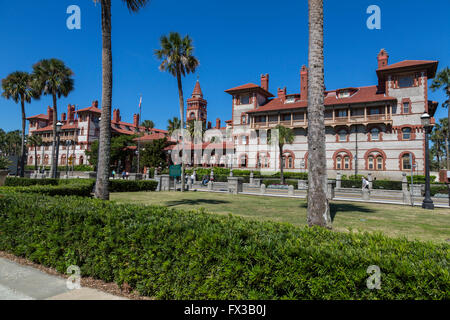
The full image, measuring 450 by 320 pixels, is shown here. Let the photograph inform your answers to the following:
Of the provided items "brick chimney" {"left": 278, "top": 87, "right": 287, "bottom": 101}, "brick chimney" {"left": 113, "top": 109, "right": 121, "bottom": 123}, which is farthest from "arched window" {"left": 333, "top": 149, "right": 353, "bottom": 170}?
"brick chimney" {"left": 113, "top": 109, "right": 121, "bottom": 123}

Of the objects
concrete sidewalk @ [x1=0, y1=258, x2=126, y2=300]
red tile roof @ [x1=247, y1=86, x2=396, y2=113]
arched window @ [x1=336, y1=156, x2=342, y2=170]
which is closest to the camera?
concrete sidewalk @ [x1=0, y1=258, x2=126, y2=300]

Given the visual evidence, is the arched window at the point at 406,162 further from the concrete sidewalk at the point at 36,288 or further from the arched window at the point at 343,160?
the concrete sidewalk at the point at 36,288

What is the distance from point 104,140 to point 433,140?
3707 inches

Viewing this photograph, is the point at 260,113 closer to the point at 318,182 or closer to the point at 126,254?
the point at 318,182

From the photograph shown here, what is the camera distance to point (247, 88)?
50.4 m

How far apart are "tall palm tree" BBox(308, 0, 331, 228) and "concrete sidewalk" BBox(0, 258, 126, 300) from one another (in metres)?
5.54

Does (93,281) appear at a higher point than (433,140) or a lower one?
lower

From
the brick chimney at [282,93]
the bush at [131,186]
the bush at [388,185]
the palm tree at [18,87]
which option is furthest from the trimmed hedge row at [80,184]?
the brick chimney at [282,93]

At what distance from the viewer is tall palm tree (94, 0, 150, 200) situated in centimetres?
1053

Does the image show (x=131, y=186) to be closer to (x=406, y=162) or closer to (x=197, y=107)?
(x=406, y=162)

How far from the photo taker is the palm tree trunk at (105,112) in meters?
10.5

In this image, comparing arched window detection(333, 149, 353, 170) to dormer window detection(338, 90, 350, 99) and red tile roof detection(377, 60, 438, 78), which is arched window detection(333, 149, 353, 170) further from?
red tile roof detection(377, 60, 438, 78)

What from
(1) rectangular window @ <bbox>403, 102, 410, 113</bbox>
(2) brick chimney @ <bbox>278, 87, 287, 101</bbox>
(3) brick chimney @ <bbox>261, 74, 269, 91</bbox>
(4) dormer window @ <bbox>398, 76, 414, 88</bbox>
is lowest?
(1) rectangular window @ <bbox>403, 102, 410, 113</bbox>
